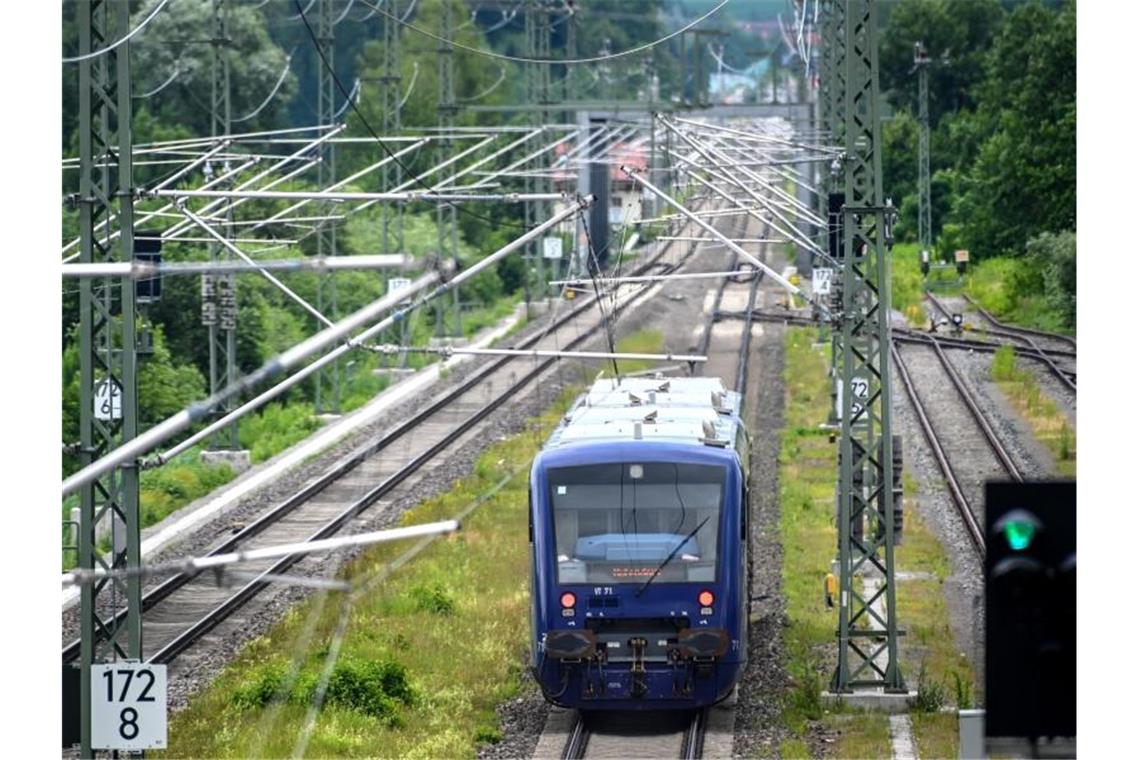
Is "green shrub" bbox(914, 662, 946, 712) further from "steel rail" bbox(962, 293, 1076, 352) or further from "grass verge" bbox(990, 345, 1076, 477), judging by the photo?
"steel rail" bbox(962, 293, 1076, 352)

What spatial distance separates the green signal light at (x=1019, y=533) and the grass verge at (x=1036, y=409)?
23.6 metres

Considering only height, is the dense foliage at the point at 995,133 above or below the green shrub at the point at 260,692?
above

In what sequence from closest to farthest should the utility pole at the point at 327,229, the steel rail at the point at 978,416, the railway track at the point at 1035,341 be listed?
the steel rail at the point at 978,416, the utility pole at the point at 327,229, the railway track at the point at 1035,341

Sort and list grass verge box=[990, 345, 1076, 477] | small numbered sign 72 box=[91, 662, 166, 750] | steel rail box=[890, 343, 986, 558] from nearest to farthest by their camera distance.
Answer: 1. small numbered sign 72 box=[91, 662, 166, 750]
2. steel rail box=[890, 343, 986, 558]
3. grass verge box=[990, 345, 1076, 477]

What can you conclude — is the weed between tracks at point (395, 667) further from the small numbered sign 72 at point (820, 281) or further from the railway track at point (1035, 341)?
the railway track at point (1035, 341)

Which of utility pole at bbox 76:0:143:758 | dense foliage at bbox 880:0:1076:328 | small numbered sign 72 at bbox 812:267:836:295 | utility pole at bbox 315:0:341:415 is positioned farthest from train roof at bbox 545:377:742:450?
dense foliage at bbox 880:0:1076:328

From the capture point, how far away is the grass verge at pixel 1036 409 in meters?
34.2

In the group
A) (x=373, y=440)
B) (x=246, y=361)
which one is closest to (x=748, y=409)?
(x=373, y=440)

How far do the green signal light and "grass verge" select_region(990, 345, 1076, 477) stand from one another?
77.6ft

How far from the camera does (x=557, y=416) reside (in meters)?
41.2

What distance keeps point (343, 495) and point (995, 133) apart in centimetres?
4472

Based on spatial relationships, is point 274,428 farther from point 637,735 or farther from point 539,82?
point 637,735

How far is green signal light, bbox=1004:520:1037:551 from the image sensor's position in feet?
31.4

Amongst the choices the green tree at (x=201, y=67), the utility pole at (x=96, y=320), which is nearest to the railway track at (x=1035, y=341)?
the utility pole at (x=96, y=320)
